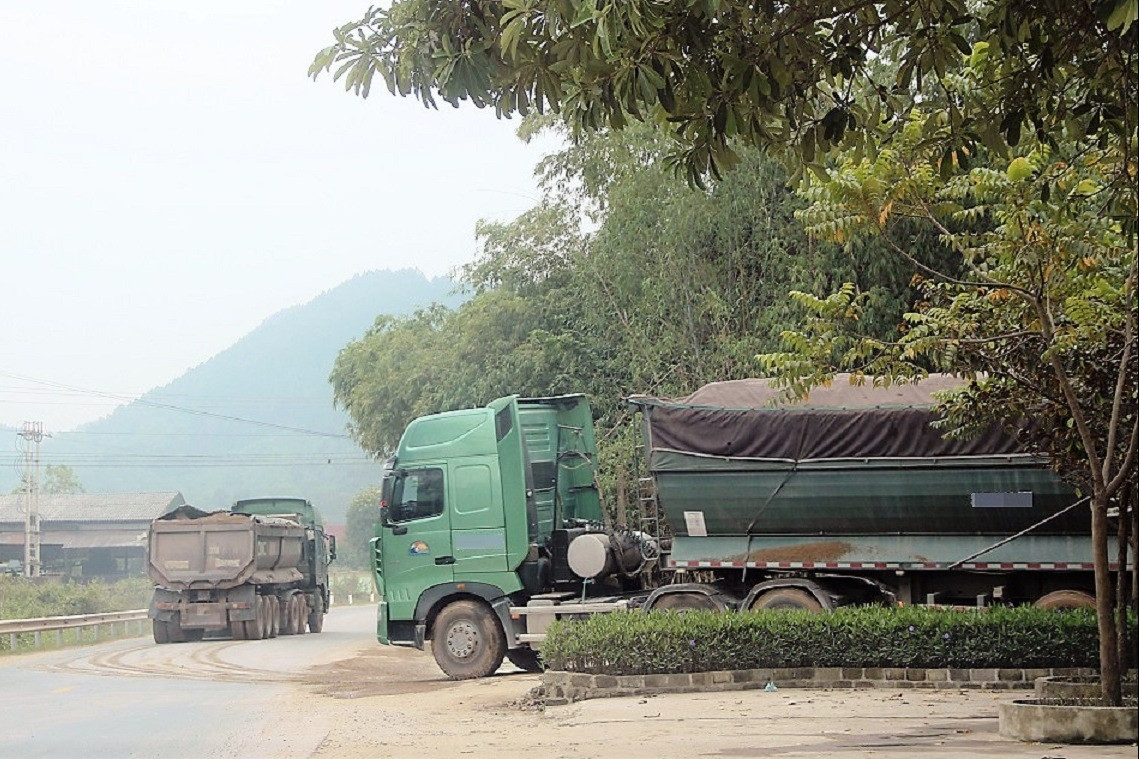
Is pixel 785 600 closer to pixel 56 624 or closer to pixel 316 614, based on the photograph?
pixel 56 624

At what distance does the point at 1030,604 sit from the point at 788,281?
28.2 ft

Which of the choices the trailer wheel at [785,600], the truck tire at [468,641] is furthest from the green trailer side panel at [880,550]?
the truck tire at [468,641]

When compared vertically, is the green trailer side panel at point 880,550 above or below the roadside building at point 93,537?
below

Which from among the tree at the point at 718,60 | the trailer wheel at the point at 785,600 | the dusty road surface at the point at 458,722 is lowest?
the dusty road surface at the point at 458,722

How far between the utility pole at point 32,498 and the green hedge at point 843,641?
164 feet

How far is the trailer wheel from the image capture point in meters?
17.0

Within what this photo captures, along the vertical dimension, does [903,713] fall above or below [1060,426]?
below

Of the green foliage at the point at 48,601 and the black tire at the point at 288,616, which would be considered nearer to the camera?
the black tire at the point at 288,616

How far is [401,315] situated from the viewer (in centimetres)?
4172

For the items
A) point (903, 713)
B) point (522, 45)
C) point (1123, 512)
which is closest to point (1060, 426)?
point (1123, 512)

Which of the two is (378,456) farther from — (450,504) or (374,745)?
(374,745)

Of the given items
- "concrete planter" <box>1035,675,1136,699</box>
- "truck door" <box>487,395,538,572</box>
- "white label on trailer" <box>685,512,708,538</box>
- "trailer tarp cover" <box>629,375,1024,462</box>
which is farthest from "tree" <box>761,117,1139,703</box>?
"truck door" <box>487,395,538,572</box>

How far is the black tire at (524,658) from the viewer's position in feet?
63.2

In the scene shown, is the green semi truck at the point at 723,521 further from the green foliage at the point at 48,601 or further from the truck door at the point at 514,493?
the green foliage at the point at 48,601
